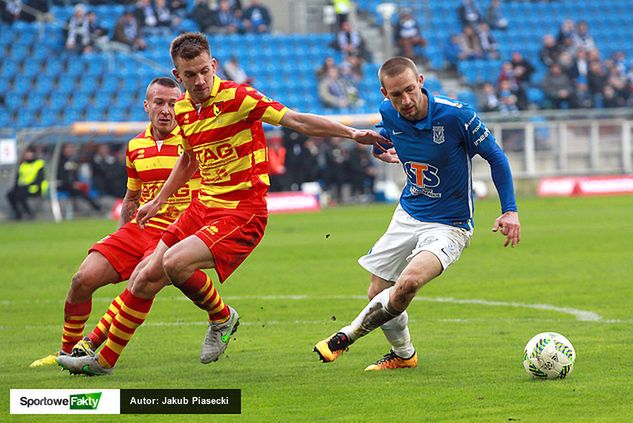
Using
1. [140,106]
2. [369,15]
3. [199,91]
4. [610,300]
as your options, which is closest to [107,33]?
[140,106]

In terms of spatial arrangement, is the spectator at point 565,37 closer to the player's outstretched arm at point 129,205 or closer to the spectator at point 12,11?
the spectator at point 12,11

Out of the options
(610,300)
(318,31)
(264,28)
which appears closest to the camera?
(610,300)

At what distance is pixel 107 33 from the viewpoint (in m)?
32.7

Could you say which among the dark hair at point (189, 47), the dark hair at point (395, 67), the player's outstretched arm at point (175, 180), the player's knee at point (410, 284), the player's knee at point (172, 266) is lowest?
the player's knee at point (410, 284)

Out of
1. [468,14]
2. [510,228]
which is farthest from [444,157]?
[468,14]

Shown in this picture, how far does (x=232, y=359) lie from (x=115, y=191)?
20324 millimetres

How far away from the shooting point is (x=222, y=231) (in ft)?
26.9

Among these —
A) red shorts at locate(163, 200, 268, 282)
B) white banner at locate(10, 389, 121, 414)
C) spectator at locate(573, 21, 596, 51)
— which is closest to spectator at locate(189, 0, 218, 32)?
spectator at locate(573, 21, 596, 51)

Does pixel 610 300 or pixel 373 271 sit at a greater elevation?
pixel 373 271

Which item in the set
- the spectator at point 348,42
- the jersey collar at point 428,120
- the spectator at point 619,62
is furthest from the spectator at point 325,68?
the jersey collar at point 428,120

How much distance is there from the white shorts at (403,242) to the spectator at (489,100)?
2552cm

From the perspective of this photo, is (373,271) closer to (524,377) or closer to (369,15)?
(524,377)

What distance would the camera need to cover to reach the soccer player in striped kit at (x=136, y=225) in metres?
8.95

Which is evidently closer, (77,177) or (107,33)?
(77,177)
